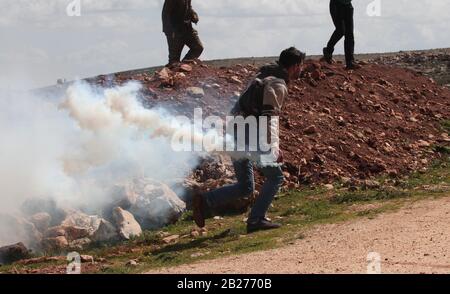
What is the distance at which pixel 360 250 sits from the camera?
6.14m

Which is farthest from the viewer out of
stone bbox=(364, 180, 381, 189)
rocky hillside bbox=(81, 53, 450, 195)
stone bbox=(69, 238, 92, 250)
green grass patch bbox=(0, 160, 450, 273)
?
rocky hillside bbox=(81, 53, 450, 195)

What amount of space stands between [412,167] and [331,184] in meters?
1.57

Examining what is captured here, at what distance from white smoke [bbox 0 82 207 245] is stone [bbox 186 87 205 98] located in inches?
46.2

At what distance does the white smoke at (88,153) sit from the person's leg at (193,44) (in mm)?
3331

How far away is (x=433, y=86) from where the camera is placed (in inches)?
582

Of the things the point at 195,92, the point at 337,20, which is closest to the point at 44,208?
the point at 195,92

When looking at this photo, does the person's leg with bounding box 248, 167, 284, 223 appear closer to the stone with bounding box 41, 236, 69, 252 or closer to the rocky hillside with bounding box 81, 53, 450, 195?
the rocky hillside with bounding box 81, 53, 450, 195

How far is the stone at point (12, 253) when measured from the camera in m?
A: 7.26

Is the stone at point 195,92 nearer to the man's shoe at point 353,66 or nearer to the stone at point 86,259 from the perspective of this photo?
the man's shoe at point 353,66

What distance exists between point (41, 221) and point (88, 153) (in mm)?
1199

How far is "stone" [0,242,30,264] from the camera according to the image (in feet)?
23.8

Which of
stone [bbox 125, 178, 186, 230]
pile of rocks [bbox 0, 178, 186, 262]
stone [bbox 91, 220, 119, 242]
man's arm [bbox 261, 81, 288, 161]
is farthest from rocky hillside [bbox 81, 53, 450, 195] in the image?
man's arm [bbox 261, 81, 288, 161]
